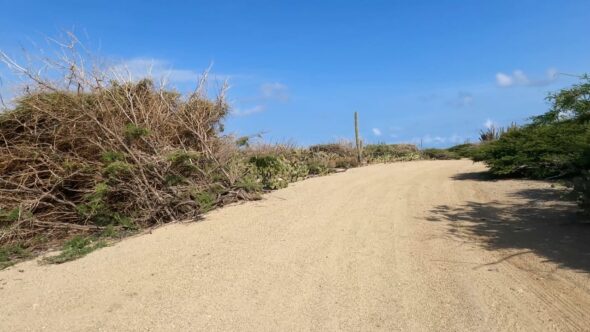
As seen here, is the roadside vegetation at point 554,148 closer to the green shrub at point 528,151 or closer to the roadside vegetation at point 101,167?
the green shrub at point 528,151

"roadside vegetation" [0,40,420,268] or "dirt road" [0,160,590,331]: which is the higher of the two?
"roadside vegetation" [0,40,420,268]

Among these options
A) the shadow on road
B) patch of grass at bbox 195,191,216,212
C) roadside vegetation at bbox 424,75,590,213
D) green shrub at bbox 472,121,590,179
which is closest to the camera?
the shadow on road

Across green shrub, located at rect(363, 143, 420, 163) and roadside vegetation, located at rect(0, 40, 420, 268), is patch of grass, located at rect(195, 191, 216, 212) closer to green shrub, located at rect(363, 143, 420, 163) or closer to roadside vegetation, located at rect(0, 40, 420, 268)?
roadside vegetation, located at rect(0, 40, 420, 268)

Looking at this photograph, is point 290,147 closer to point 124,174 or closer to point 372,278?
point 124,174

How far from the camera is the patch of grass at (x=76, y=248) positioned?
7219 mm

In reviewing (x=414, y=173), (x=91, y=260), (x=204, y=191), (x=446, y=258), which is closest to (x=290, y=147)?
(x=414, y=173)

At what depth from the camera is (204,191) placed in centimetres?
952

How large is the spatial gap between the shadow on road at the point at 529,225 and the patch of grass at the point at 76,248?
5.44 m

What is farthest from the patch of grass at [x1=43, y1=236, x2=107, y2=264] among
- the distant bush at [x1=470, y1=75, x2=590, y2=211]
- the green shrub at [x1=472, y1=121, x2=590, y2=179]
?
the green shrub at [x1=472, y1=121, x2=590, y2=179]

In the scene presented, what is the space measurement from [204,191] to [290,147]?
7.91m

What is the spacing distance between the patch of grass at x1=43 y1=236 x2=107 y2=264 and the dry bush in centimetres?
65

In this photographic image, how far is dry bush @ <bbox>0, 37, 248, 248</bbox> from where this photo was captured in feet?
29.1

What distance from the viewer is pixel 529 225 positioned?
6.95m

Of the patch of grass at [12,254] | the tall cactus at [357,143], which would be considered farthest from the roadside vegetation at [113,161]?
the tall cactus at [357,143]
